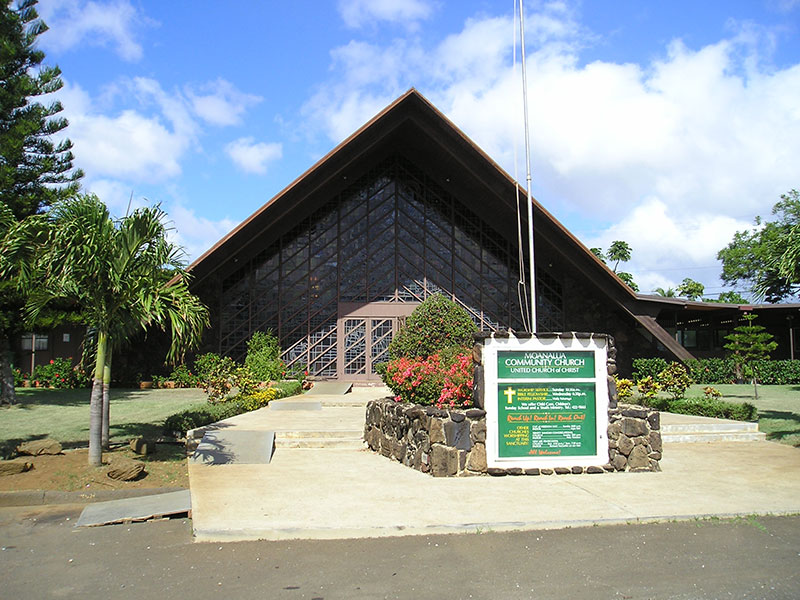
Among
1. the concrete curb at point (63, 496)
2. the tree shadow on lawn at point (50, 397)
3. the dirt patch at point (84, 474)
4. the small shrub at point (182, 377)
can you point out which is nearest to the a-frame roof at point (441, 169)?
the small shrub at point (182, 377)

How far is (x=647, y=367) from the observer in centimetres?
2188

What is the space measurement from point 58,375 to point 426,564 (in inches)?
804

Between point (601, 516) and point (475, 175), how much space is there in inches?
588

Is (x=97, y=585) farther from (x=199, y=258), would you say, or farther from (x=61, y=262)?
(x=199, y=258)

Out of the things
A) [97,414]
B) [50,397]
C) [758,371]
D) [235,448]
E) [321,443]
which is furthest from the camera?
[758,371]

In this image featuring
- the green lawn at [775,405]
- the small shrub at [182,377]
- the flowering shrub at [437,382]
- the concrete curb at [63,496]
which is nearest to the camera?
the concrete curb at [63,496]

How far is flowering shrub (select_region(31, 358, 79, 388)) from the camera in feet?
71.3

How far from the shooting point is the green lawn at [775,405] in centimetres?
1221

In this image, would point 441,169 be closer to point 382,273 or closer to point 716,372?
point 382,273

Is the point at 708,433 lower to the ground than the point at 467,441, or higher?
lower

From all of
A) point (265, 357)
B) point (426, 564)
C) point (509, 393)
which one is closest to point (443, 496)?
point (509, 393)

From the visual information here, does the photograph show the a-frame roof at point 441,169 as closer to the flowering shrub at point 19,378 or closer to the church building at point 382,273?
the church building at point 382,273

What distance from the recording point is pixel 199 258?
18922 mm

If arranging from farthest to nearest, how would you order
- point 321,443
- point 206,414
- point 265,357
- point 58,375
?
point 58,375, point 265,357, point 206,414, point 321,443
